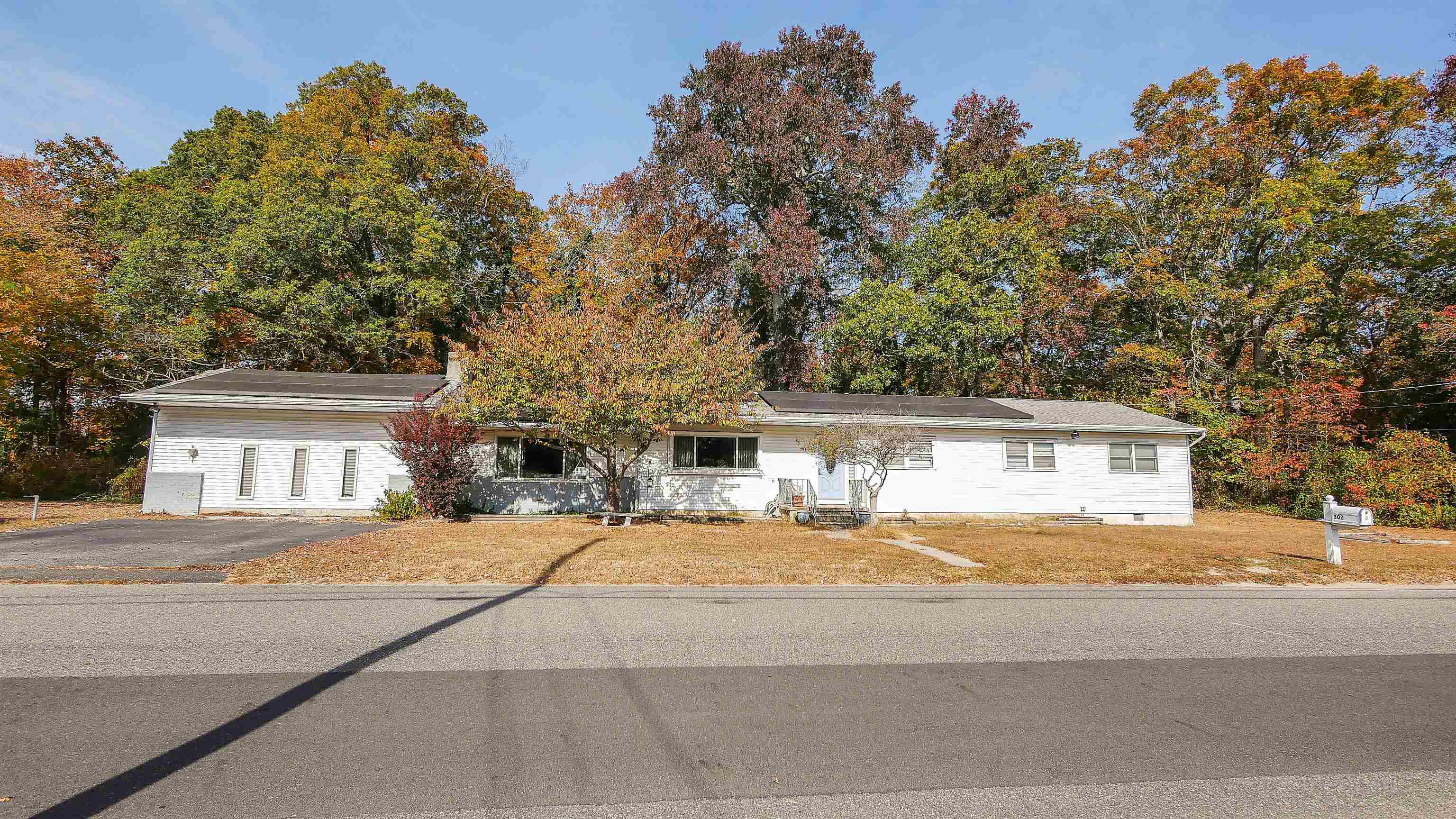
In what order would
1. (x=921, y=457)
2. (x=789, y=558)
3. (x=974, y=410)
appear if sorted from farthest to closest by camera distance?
(x=974, y=410), (x=921, y=457), (x=789, y=558)

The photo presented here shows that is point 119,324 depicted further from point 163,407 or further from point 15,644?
point 15,644

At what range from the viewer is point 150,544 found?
11625 mm

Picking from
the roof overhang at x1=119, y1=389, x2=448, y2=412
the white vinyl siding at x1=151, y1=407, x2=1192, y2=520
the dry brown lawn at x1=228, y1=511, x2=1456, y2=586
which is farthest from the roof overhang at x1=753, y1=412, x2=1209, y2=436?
the roof overhang at x1=119, y1=389, x2=448, y2=412

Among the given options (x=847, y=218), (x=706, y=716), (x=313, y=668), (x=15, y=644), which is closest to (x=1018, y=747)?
(x=706, y=716)

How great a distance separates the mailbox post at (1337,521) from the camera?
37.0 ft

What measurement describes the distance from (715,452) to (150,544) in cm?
1190

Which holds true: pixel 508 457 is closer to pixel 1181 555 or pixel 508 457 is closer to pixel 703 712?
pixel 1181 555

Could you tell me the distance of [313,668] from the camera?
5297 mm

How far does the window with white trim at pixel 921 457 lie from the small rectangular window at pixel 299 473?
15150 mm

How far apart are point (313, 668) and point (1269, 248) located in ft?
107

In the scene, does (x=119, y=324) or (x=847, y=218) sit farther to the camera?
(x=847, y=218)

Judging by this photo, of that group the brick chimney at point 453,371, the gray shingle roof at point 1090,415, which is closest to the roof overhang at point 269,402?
the brick chimney at point 453,371

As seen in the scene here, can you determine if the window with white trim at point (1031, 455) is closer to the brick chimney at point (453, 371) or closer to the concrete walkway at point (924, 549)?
the concrete walkway at point (924, 549)

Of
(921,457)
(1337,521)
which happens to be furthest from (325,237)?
(1337,521)
